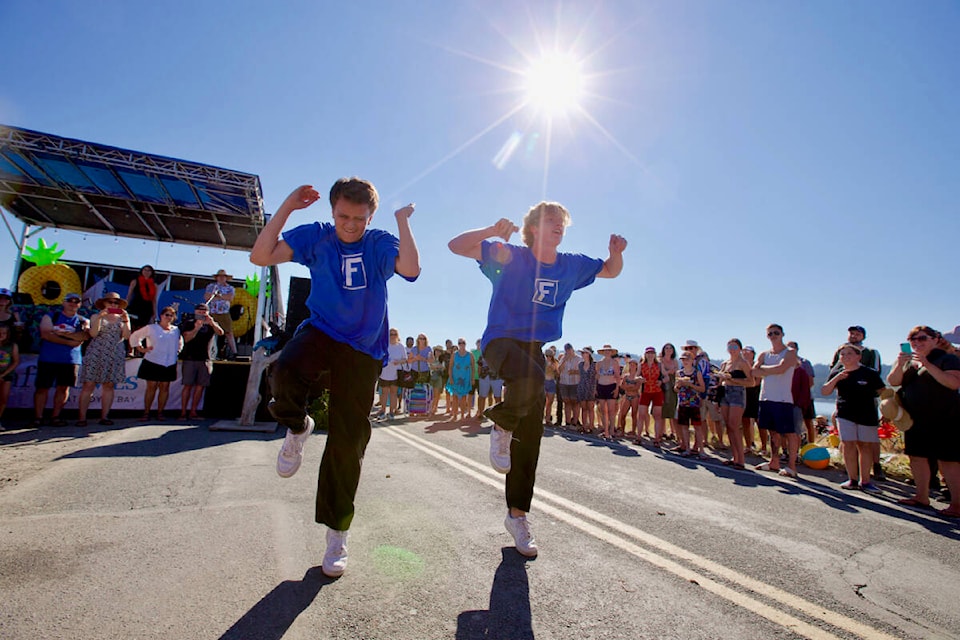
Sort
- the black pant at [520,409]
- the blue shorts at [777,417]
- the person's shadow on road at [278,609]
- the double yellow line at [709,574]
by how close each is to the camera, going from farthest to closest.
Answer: the blue shorts at [777,417] → the black pant at [520,409] → the double yellow line at [709,574] → the person's shadow on road at [278,609]

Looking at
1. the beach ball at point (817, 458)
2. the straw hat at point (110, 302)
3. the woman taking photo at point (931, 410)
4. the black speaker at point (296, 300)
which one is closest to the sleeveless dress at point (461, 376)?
the black speaker at point (296, 300)

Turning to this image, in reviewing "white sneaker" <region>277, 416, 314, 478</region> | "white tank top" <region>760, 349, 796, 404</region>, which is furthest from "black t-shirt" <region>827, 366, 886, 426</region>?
"white sneaker" <region>277, 416, 314, 478</region>

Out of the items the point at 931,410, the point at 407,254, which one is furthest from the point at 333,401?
the point at 931,410

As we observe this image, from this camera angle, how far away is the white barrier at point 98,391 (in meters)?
7.36

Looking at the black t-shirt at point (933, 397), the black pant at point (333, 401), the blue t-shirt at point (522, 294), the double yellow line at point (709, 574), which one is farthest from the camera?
the black t-shirt at point (933, 397)

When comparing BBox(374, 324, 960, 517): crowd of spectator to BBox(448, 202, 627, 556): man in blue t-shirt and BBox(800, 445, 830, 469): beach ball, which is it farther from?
BBox(448, 202, 627, 556): man in blue t-shirt

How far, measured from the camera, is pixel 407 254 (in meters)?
2.54

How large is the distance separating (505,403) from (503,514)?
3.54 ft

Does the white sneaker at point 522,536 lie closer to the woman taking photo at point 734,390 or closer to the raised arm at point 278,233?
the raised arm at point 278,233

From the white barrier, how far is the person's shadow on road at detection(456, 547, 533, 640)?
28.0 ft

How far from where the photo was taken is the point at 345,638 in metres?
1.58

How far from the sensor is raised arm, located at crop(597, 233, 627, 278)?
3.22 meters

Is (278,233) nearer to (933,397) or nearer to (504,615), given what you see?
(504,615)

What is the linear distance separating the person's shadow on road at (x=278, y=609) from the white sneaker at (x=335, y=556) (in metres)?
0.03
